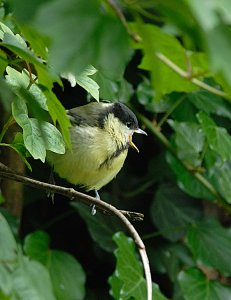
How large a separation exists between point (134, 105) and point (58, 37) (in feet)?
6.69

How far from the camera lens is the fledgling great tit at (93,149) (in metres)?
1.98

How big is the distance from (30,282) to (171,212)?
199 centimetres

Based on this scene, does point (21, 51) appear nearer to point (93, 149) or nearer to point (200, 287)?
point (93, 149)

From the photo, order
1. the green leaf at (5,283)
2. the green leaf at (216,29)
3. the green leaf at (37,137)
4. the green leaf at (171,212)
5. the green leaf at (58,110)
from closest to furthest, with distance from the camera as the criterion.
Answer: the green leaf at (216,29) < the green leaf at (5,283) < the green leaf at (58,110) < the green leaf at (37,137) < the green leaf at (171,212)

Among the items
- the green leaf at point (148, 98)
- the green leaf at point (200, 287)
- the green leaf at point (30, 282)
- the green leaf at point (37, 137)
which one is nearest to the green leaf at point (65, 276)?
the green leaf at point (200, 287)

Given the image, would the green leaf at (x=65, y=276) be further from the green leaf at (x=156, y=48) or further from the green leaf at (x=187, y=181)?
the green leaf at (x=156, y=48)

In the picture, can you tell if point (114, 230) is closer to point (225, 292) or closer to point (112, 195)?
point (112, 195)

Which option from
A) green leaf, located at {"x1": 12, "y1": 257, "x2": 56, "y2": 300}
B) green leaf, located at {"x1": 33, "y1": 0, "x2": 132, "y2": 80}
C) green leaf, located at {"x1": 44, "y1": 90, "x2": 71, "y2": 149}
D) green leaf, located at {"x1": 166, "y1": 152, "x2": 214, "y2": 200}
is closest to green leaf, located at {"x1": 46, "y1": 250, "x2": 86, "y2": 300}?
green leaf, located at {"x1": 166, "y1": 152, "x2": 214, "y2": 200}

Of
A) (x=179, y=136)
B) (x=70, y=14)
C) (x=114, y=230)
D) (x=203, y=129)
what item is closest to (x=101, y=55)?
(x=70, y=14)

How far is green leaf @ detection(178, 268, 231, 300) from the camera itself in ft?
7.40

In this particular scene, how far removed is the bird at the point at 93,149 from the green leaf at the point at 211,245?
1.44 feet

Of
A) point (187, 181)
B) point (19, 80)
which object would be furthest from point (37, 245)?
point (19, 80)

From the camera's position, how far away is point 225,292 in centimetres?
232

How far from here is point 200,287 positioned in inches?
90.0
